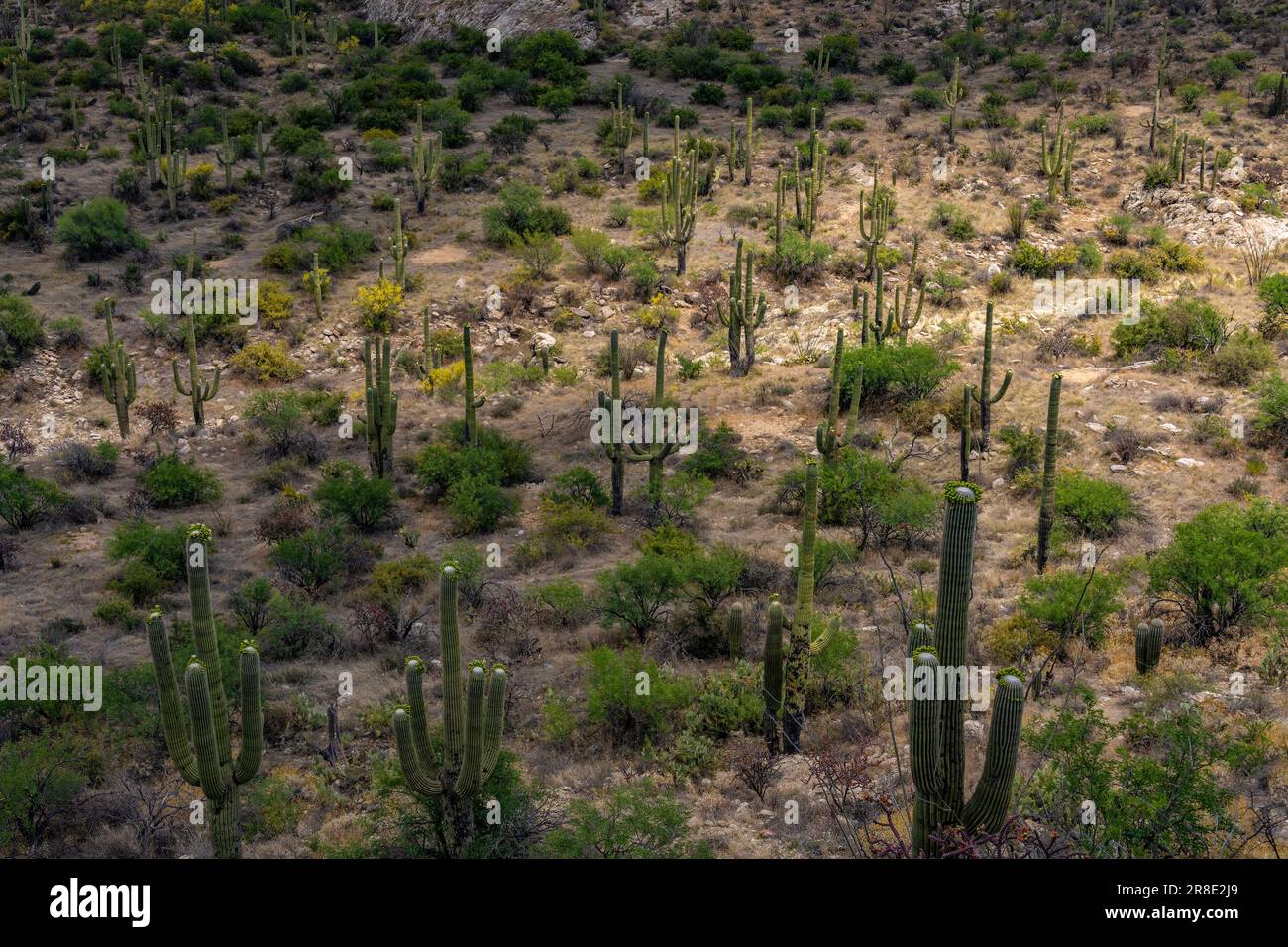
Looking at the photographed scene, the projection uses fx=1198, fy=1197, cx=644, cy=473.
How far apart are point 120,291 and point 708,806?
1832 cm

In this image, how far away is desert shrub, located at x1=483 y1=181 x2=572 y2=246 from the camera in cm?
2553

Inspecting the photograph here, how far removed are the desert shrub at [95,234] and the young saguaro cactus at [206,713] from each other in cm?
1844

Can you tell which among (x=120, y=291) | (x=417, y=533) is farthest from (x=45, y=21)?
(x=417, y=533)

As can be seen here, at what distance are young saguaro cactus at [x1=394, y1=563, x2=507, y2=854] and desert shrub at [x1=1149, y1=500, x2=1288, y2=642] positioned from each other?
766 cm

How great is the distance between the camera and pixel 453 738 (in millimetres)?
8852

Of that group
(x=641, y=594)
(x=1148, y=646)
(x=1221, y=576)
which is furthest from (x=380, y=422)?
(x=1221, y=576)

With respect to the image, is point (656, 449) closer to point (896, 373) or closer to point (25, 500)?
point (896, 373)

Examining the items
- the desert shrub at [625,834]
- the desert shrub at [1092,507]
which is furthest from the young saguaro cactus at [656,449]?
the desert shrub at [625,834]

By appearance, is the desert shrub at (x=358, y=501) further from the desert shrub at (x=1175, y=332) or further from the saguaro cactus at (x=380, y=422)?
the desert shrub at (x=1175, y=332)

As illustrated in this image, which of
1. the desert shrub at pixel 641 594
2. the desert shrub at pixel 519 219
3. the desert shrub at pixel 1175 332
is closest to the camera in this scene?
the desert shrub at pixel 641 594

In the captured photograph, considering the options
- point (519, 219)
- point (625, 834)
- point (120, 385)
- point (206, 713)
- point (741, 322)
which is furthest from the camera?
point (519, 219)

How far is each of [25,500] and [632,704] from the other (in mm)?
9787

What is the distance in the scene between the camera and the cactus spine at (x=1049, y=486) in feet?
47.1
